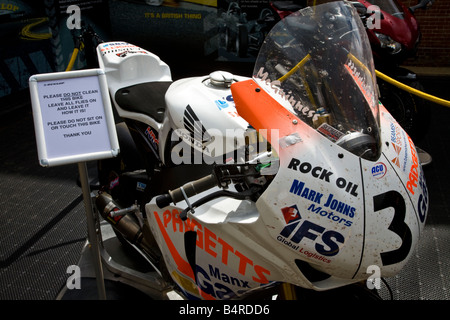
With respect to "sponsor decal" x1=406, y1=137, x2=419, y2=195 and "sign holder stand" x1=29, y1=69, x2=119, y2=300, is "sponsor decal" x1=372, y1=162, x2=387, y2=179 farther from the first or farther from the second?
"sign holder stand" x1=29, y1=69, x2=119, y2=300

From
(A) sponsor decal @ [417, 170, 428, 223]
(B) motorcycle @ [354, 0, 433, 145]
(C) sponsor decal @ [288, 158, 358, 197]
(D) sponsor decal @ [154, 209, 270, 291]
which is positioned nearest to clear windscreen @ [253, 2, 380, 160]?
(C) sponsor decal @ [288, 158, 358, 197]

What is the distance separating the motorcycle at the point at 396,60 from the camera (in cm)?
394

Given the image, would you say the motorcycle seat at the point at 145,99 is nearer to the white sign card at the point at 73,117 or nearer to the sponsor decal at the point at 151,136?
the sponsor decal at the point at 151,136

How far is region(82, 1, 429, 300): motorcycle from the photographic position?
51.9 inches

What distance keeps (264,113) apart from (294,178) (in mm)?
235

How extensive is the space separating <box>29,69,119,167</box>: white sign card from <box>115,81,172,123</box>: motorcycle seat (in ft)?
1.60

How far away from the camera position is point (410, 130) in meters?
3.97

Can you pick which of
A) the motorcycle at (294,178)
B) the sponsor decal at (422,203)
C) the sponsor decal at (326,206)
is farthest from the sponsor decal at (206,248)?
the sponsor decal at (422,203)

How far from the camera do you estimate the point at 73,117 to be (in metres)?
1.58

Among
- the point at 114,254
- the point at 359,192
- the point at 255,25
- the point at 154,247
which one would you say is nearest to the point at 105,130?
the point at 154,247

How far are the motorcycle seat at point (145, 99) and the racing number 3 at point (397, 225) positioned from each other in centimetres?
110

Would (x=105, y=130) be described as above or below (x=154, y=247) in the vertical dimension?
above

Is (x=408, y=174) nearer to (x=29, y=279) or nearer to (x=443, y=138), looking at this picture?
(x=29, y=279)

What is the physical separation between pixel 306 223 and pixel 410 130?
303 cm
